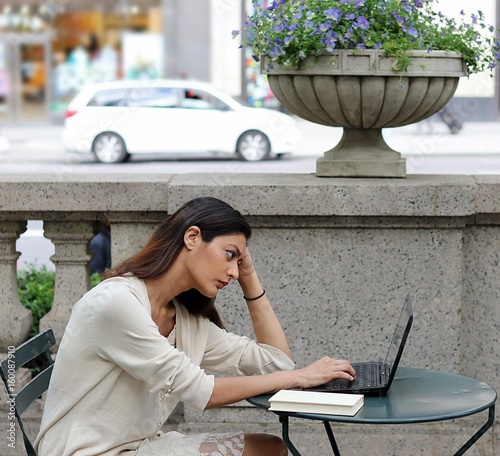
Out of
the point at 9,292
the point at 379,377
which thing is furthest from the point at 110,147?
the point at 379,377

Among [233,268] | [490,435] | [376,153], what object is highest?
[376,153]

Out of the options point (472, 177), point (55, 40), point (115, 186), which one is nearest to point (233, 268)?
point (115, 186)

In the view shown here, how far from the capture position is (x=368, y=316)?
12.7ft

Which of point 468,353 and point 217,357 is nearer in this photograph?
point 217,357

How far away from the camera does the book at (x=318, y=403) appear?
2.57 metres

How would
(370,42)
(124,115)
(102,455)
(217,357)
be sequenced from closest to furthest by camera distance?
1. (102,455)
2. (217,357)
3. (370,42)
4. (124,115)

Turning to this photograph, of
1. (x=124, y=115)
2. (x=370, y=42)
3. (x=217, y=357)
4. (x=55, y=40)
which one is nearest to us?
(x=217, y=357)

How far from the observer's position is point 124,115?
1655 cm

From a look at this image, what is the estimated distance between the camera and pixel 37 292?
14.5 ft

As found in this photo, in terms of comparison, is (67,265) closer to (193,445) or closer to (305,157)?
(193,445)

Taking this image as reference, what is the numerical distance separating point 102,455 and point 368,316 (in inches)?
57.7

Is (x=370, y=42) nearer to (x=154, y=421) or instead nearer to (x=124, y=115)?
(x=154, y=421)

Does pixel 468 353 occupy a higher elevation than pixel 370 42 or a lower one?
lower

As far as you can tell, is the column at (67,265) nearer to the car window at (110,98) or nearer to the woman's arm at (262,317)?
the woman's arm at (262,317)
